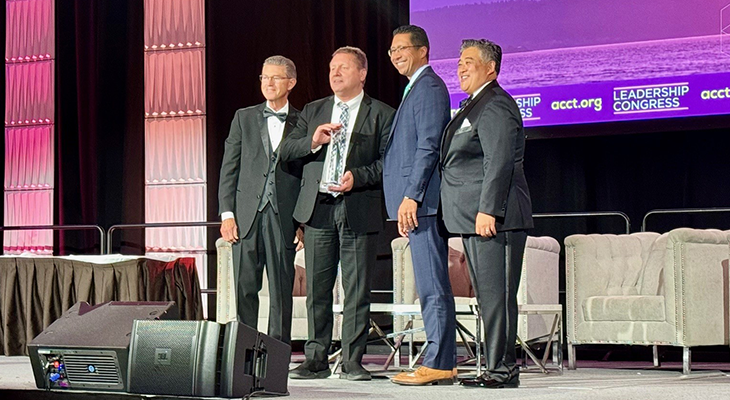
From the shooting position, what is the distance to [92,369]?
3.21 meters

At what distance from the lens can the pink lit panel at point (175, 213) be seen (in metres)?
8.60

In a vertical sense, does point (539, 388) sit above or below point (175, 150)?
below

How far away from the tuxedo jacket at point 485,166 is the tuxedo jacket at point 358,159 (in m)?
0.40

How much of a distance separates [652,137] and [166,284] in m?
3.49

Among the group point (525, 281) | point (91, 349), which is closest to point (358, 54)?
point (91, 349)

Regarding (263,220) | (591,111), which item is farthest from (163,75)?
(263,220)

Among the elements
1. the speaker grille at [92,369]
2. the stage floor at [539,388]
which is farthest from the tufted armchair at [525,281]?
the speaker grille at [92,369]

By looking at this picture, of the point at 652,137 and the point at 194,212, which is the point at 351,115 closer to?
the point at 652,137

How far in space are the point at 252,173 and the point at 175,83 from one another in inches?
180

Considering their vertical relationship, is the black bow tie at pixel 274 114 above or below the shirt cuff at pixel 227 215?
above

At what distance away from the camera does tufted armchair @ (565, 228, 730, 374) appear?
495 cm

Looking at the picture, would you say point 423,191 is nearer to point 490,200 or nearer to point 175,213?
point 490,200

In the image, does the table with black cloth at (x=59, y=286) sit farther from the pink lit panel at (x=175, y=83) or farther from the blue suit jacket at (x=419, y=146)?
the blue suit jacket at (x=419, y=146)

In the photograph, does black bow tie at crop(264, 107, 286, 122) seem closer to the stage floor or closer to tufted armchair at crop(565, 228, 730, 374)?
the stage floor
